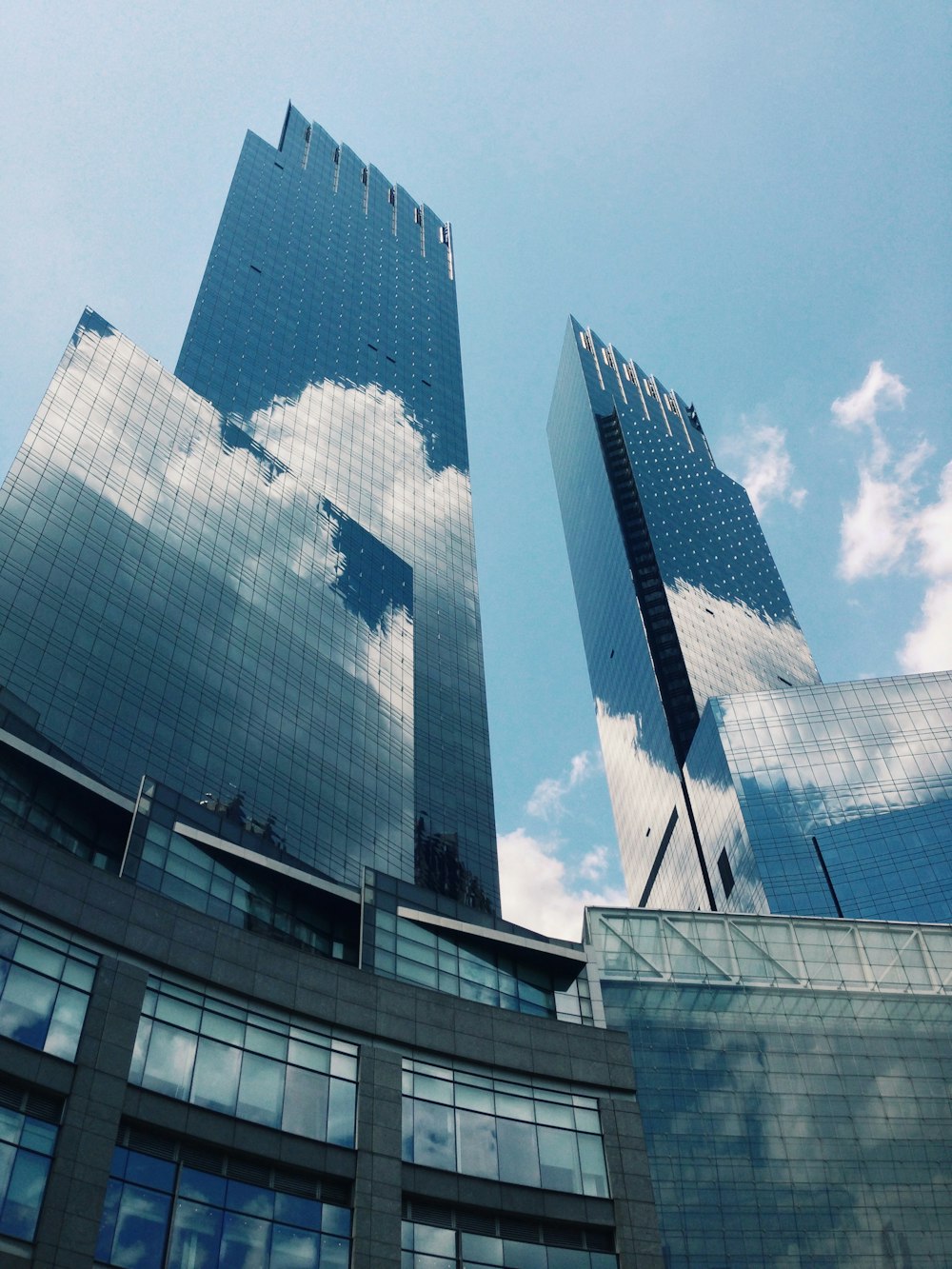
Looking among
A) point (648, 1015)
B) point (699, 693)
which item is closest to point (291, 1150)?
point (648, 1015)

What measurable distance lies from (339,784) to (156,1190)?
2416 inches

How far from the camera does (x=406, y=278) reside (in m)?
188

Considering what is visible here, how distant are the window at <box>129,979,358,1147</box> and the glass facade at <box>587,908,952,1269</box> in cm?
1826

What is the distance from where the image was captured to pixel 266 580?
104 m

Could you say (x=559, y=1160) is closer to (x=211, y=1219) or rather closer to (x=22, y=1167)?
(x=211, y=1219)

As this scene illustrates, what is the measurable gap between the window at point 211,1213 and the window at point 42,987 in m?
3.84

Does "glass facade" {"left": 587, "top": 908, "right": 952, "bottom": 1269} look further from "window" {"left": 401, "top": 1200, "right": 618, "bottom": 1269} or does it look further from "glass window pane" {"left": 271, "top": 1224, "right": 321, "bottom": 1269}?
"glass window pane" {"left": 271, "top": 1224, "right": 321, "bottom": 1269}

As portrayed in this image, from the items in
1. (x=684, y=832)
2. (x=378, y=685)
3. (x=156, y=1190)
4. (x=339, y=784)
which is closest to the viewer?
(x=156, y=1190)

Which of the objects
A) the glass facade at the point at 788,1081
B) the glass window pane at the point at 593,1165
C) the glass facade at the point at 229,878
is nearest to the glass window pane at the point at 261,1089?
the glass facade at the point at 229,878

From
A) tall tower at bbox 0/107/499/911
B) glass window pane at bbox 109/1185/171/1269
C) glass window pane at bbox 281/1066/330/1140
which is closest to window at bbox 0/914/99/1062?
glass window pane at bbox 109/1185/171/1269

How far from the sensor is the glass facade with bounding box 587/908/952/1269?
4950 cm

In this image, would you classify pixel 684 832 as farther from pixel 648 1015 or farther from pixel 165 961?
pixel 165 961

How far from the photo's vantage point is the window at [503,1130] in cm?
4150

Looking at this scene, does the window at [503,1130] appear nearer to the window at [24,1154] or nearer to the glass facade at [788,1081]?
the glass facade at [788,1081]
